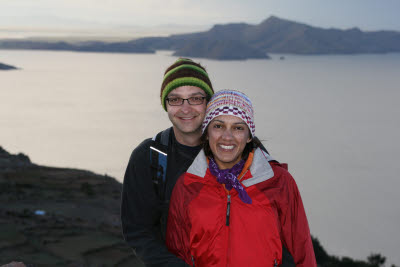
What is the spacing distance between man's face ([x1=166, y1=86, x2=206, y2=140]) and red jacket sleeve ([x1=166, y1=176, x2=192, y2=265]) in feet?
1.46

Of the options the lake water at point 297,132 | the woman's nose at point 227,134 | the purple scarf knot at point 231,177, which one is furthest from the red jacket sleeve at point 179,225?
the lake water at point 297,132

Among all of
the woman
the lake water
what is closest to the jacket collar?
the woman

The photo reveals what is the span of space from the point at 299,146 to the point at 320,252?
81.4 metres

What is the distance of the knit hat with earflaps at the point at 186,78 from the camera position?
3.26 m

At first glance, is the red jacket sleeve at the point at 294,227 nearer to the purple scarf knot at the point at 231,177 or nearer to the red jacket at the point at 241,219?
the red jacket at the point at 241,219

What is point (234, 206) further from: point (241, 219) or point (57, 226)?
point (57, 226)

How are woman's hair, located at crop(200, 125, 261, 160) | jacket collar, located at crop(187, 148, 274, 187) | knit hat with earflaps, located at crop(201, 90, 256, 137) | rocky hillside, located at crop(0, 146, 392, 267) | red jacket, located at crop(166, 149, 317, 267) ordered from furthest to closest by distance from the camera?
rocky hillside, located at crop(0, 146, 392, 267) < woman's hair, located at crop(200, 125, 261, 160) < knit hat with earflaps, located at crop(201, 90, 256, 137) < jacket collar, located at crop(187, 148, 274, 187) < red jacket, located at crop(166, 149, 317, 267)

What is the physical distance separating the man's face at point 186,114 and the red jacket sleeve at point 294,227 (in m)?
0.81

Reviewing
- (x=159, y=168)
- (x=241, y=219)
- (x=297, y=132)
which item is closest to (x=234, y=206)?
(x=241, y=219)

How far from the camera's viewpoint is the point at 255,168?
287cm

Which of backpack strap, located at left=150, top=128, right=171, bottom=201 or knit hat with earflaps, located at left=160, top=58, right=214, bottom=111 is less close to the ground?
knit hat with earflaps, located at left=160, top=58, right=214, bottom=111

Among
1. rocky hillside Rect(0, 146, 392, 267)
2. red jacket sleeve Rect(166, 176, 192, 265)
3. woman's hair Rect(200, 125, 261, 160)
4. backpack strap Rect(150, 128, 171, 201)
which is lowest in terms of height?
rocky hillside Rect(0, 146, 392, 267)

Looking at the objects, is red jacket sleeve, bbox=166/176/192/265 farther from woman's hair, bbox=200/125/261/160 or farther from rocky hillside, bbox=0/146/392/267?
rocky hillside, bbox=0/146/392/267

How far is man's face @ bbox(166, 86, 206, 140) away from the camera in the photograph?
10.6 ft
